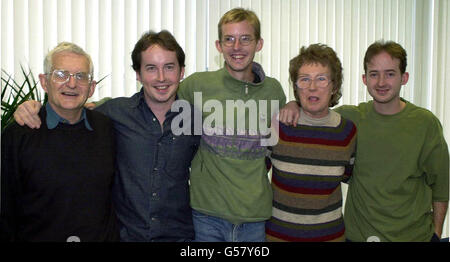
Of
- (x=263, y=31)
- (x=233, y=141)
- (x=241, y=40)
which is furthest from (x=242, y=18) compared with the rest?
(x=263, y=31)

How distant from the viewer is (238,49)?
1.93m

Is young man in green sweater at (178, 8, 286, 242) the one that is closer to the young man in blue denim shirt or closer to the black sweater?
the young man in blue denim shirt

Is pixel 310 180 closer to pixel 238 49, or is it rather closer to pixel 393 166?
pixel 393 166

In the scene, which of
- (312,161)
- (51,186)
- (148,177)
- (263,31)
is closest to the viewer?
(51,186)

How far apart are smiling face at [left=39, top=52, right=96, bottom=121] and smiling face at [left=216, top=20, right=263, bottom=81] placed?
0.67 m

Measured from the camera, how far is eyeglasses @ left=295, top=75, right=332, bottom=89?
6.23ft

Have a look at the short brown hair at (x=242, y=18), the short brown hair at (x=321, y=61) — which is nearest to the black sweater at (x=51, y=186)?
the short brown hair at (x=242, y=18)

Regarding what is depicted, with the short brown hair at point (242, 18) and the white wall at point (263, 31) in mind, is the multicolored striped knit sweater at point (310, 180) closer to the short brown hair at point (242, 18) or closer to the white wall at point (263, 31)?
the short brown hair at point (242, 18)

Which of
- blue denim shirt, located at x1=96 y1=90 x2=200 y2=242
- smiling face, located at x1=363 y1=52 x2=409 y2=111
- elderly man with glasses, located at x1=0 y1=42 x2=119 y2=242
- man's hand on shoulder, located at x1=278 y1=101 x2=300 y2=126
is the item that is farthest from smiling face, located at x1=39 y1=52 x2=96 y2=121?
smiling face, located at x1=363 y1=52 x2=409 y2=111

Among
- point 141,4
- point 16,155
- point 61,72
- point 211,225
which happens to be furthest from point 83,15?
point 211,225

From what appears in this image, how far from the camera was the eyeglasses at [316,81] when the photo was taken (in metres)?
1.90

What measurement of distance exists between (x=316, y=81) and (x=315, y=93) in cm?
6

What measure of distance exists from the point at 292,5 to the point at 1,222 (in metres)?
2.90

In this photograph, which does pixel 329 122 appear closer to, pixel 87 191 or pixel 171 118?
pixel 171 118
